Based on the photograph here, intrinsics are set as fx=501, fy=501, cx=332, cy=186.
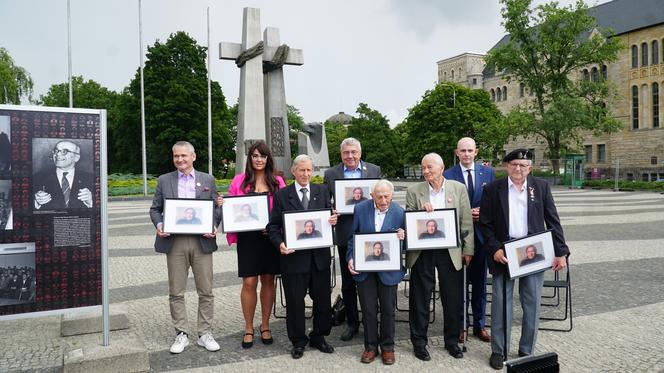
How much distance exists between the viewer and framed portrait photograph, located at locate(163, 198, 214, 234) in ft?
17.0

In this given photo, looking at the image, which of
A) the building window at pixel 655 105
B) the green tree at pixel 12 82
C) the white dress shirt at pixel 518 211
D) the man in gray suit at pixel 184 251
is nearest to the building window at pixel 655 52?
the building window at pixel 655 105

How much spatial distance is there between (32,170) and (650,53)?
66469mm

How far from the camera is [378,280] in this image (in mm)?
5168

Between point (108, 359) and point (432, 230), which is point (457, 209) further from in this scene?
point (108, 359)

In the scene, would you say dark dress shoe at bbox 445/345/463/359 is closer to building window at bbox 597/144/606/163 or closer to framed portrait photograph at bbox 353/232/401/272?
framed portrait photograph at bbox 353/232/401/272

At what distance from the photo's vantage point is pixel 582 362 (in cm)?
491

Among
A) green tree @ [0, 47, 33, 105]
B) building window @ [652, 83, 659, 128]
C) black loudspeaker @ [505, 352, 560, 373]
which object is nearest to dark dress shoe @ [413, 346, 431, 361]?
black loudspeaker @ [505, 352, 560, 373]

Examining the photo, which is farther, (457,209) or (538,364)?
(457,209)

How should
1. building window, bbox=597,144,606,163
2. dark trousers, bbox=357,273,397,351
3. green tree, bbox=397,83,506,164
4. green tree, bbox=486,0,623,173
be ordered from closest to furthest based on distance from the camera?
dark trousers, bbox=357,273,397,351 < green tree, bbox=486,0,623,173 < green tree, bbox=397,83,506,164 < building window, bbox=597,144,606,163

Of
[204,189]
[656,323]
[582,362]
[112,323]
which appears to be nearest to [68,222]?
[204,189]

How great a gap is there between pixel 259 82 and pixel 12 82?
4195 centimetres

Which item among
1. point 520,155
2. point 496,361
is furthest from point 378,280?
point 520,155

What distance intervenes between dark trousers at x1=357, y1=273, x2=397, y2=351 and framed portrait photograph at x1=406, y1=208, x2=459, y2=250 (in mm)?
533

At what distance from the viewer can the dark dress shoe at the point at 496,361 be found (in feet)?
15.8
